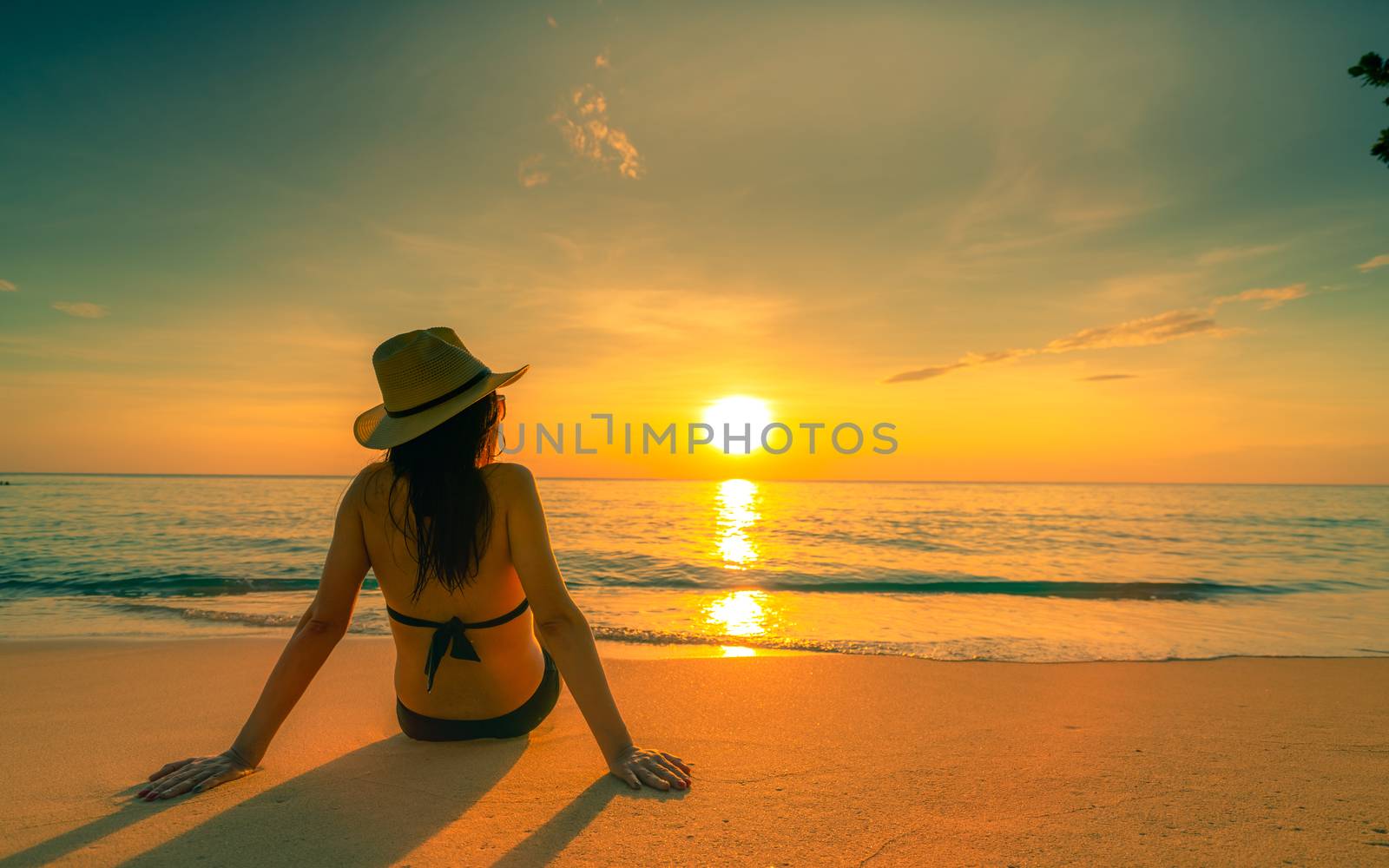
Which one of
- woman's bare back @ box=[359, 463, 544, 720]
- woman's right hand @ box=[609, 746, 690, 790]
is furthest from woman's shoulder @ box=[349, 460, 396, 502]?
woman's right hand @ box=[609, 746, 690, 790]

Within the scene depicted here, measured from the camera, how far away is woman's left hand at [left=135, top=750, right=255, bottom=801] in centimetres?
→ 264

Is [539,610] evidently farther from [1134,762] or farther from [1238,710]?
[1238,710]

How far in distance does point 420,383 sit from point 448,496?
414 millimetres

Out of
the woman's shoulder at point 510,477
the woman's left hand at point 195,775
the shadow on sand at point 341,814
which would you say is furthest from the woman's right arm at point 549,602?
the woman's left hand at point 195,775

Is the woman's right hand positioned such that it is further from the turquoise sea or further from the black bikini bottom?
the turquoise sea

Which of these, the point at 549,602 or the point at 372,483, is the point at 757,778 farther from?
the point at 372,483

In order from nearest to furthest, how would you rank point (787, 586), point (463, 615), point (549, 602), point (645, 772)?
1. point (549, 602)
2. point (645, 772)
3. point (463, 615)
4. point (787, 586)

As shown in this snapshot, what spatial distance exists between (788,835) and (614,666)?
2978mm

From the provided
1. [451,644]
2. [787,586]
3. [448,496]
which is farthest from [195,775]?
[787,586]

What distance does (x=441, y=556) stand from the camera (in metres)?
2.71

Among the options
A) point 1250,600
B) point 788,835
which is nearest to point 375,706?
point 788,835

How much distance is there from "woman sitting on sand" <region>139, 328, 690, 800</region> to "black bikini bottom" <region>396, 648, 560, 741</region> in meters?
0.38

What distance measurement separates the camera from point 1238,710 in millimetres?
4238

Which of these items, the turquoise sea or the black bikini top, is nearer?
the black bikini top
